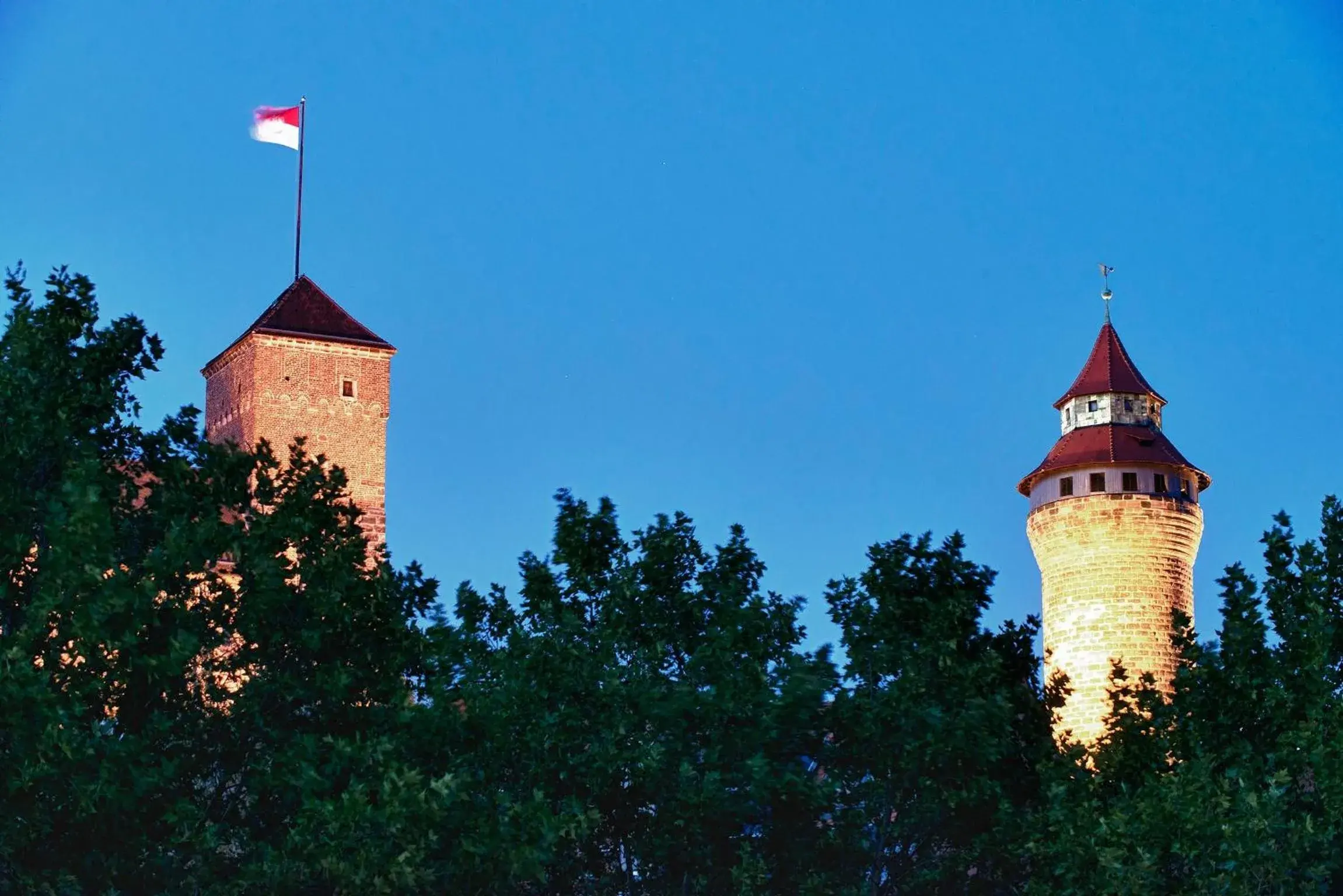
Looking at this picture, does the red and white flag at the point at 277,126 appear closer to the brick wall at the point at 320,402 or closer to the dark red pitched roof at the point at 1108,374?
the brick wall at the point at 320,402

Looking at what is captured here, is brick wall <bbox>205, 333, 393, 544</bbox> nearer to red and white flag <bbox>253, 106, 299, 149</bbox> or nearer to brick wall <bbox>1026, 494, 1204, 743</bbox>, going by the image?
red and white flag <bbox>253, 106, 299, 149</bbox>

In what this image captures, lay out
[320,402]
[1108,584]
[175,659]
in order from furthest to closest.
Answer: [320,402] → [1108,584] → [175,659]

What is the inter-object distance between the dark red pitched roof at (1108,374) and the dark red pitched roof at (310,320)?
20.6 metres

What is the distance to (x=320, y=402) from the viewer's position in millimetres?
71688

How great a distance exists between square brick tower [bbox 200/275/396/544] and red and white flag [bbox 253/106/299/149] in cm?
485

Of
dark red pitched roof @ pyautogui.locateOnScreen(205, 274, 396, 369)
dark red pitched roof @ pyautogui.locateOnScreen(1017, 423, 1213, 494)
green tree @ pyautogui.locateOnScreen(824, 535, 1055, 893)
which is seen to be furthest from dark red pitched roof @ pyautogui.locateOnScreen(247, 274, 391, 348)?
green tree @ pyautogui.locateOnScreen(824, 535, 1055, 893)

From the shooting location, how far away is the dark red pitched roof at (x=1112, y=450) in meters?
67.1

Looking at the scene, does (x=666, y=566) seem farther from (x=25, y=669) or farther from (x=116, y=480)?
(x=25, y=669)

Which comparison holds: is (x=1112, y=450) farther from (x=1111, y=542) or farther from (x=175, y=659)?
(x=175, y=659)

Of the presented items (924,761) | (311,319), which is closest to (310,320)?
(311,319)

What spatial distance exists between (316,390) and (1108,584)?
23850 mm

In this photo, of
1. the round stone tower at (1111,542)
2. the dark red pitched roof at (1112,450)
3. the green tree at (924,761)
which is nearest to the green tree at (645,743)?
the green tree at (924,761)

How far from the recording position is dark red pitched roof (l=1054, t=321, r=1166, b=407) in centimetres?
7006

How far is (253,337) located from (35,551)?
41787mm
